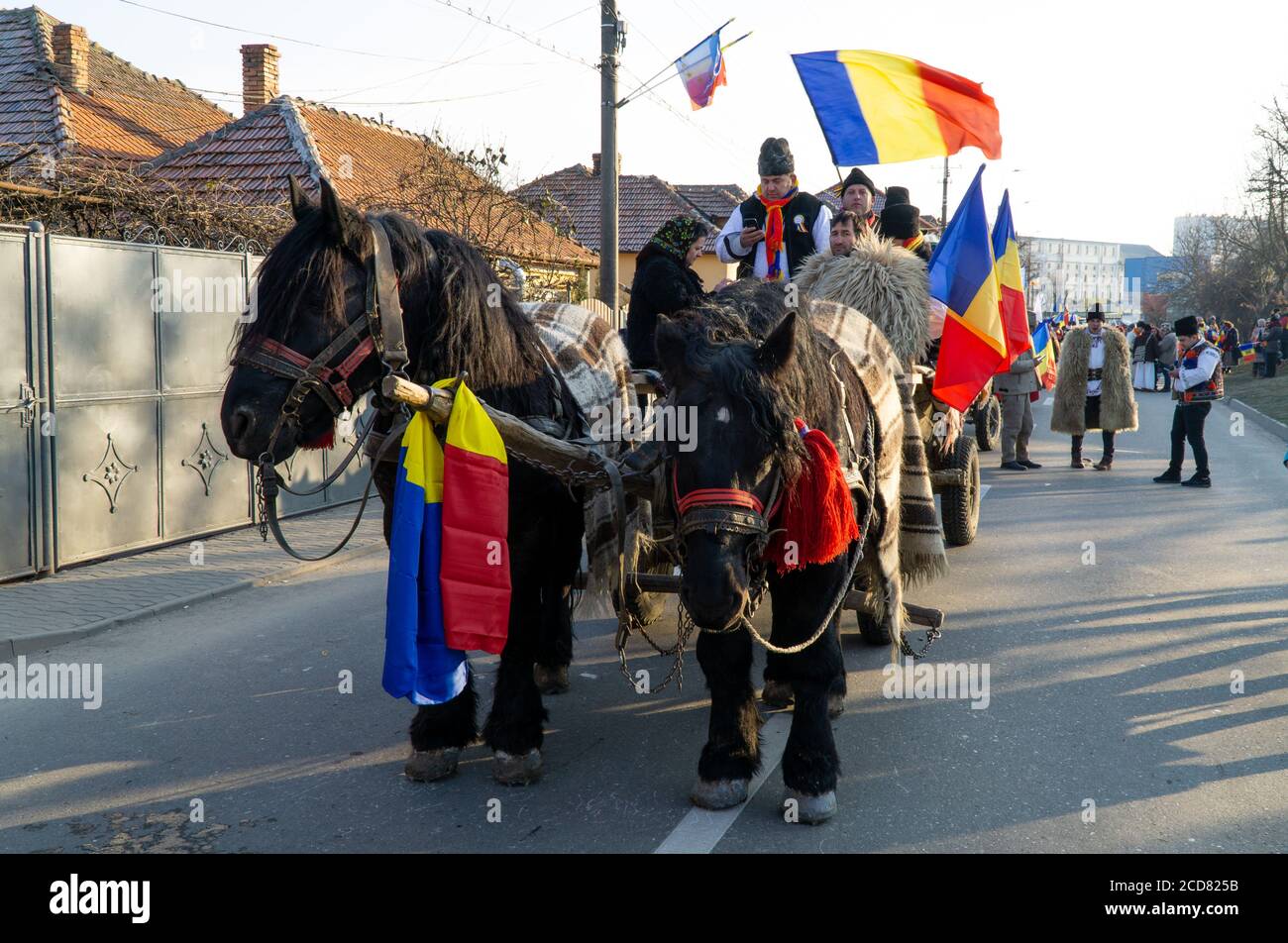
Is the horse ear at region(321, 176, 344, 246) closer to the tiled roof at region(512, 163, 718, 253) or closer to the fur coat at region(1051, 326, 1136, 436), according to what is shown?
the fur coat at region(1051, 326, 1136, 436)

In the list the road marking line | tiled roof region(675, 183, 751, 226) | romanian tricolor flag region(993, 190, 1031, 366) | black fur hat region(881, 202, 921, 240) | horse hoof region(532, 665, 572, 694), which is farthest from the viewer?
tiled roof region(675, 183, 751, 226)

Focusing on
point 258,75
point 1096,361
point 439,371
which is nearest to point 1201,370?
point 1096,361

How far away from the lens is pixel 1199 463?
13094 millimetres

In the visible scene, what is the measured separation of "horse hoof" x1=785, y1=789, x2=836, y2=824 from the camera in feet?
12.5

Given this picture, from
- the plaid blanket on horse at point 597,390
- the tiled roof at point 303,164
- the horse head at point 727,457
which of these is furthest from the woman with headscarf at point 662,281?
the tiled roof at point 303,164

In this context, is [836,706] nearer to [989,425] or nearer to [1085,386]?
[1085,386]

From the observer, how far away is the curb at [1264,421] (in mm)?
20188

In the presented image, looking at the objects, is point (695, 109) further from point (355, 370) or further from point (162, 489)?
point (355, 370)

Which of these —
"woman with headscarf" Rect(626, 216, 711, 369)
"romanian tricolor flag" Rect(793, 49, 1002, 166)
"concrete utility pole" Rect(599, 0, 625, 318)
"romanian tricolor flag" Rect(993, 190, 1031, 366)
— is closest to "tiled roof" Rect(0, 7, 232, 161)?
"concrete utility pole" Rect(599, 0, 625, 318)

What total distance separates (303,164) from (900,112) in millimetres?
13822

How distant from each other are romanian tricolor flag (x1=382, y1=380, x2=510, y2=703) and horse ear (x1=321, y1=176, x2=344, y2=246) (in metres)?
0.59

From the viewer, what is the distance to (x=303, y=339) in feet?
11.6

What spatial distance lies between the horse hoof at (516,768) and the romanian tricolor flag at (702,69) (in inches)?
518

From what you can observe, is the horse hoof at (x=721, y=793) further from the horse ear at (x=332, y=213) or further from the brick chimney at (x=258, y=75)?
the brick chimney at (x=258, y=75)
